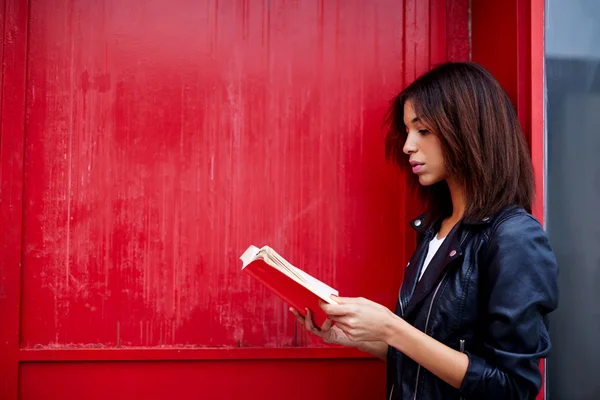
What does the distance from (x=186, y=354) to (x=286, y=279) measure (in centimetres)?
70

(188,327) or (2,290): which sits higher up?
(2,290)

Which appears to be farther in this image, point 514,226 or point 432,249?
point 432,249

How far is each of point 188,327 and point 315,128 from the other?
817mm

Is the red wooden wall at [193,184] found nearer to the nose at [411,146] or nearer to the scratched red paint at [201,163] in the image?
the scratched red paint at [201,163]

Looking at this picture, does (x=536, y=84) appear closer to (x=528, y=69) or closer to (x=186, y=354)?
(x=528, y=69)

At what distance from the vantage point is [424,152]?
1458 millimetres

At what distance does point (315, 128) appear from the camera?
1.86 meters

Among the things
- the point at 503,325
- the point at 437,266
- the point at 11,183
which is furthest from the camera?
the point at 11,183

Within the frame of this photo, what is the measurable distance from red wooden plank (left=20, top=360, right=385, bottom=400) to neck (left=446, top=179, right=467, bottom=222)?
66 cm

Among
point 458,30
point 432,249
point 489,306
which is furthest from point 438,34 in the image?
point 489,306

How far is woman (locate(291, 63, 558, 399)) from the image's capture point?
1.18m

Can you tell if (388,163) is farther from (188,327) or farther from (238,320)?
(188,327)

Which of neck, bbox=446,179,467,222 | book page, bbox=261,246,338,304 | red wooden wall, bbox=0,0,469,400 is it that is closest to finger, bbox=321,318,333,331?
book page, bbox=261,246,338,304

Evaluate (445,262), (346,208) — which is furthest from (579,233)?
(346,208)
